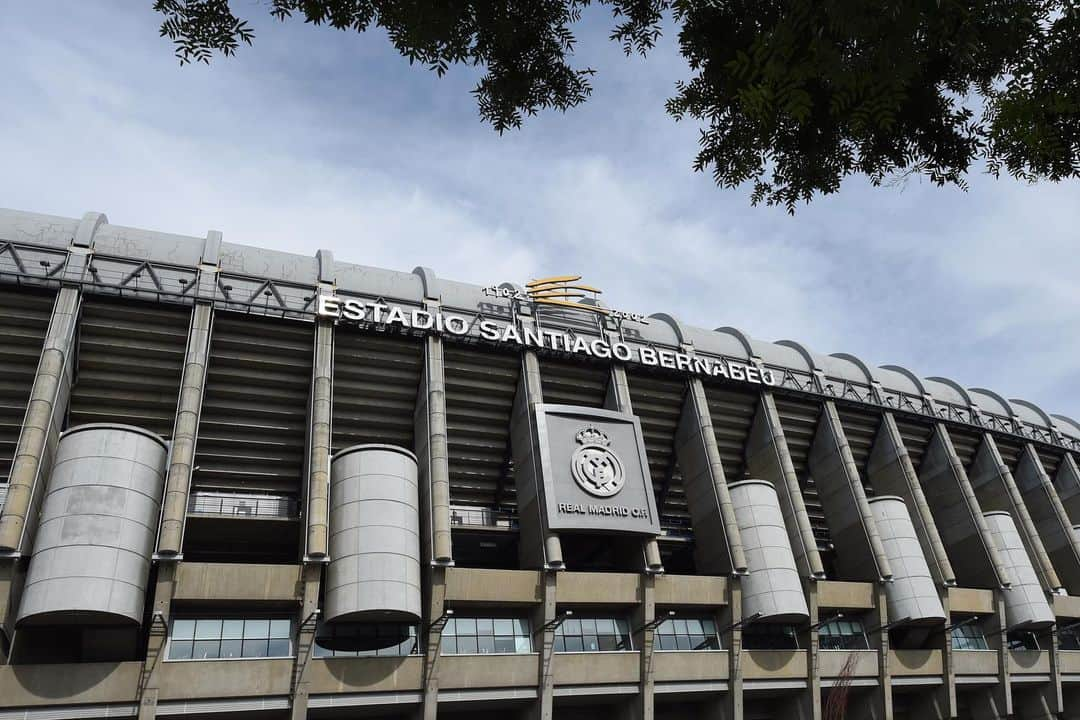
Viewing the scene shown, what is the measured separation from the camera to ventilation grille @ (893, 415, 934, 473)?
57500mm

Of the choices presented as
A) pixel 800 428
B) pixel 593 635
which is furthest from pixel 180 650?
pixel 800 428

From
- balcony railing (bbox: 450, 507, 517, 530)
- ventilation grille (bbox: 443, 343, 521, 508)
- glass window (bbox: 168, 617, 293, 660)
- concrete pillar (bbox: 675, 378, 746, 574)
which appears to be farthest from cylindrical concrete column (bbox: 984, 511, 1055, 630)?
glass window (bbox: 168, 617, 293, 660)

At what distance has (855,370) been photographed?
56.9 metres

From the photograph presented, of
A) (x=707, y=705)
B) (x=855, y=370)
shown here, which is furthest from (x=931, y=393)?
(x=707, y=705)

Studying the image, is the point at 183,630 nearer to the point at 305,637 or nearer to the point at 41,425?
the point at 305,637

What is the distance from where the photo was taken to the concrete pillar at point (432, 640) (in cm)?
3422

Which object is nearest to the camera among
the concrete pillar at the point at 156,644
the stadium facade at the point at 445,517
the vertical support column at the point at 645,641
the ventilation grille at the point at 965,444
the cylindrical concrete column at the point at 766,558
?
the concrete pillar at the point at 156,644

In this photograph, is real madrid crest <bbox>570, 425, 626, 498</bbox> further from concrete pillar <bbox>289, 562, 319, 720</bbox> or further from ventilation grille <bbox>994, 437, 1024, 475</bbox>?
ventilation grille <bbox>994, 437, 1024, 475</bbox>

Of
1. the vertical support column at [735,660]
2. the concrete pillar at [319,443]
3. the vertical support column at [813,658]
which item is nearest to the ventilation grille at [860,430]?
the vertical support column at [813,658]

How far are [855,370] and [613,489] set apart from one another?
2513 centimetres

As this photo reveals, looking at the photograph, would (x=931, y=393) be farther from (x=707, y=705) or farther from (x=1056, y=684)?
(x=707, y=705)

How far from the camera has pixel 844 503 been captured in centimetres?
4928

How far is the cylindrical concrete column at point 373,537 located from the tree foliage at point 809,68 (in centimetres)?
2818

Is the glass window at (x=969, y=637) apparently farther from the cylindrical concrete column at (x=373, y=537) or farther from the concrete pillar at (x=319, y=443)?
the concrete pillar at (x=319, y=443)
